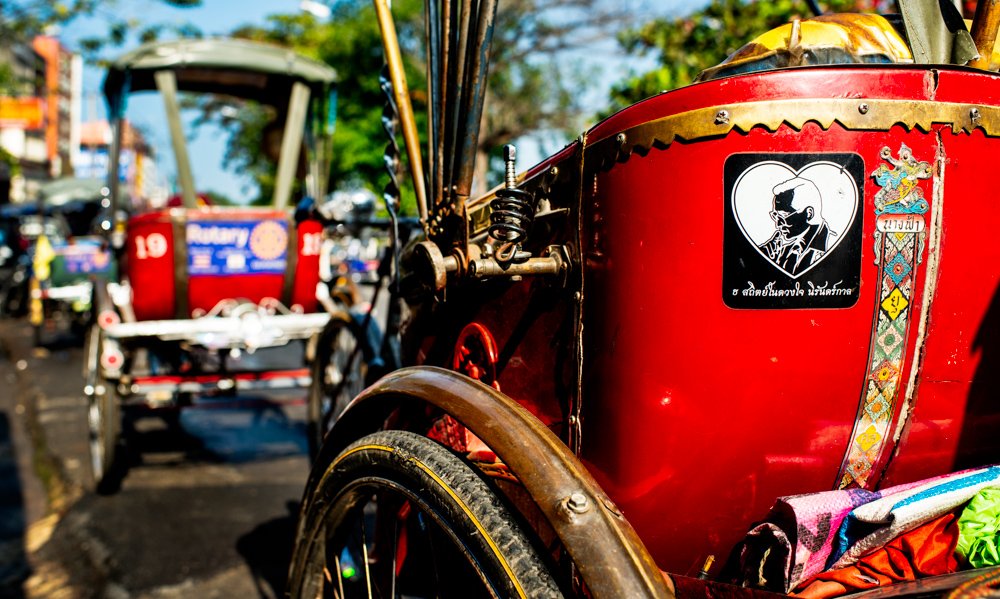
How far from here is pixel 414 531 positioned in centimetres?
202

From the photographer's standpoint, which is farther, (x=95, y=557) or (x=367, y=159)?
(x=367, y=159)

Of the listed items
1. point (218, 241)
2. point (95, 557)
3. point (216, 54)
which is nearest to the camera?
point (95, 557)

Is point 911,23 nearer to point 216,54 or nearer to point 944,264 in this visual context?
point 944,264

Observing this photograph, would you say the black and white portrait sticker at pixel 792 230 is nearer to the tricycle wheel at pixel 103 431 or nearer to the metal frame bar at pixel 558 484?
the metal frame bar at pixel 558 484

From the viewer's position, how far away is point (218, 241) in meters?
5.04

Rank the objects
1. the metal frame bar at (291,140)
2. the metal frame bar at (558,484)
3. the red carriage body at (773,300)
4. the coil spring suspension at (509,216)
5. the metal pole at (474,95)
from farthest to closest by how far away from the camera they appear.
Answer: the metal frame bar at (291,140) → the metal pole at (474,95) → the coil spring suspension at (509,216) → the red carriage body at (773,300) → the metal frame bar at (558,484)

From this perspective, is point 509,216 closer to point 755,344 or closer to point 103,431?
point 755,344

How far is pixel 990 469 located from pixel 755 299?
0.45 meters

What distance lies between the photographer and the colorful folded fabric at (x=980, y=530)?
1110 millimetres

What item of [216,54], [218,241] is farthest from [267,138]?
[218,241]

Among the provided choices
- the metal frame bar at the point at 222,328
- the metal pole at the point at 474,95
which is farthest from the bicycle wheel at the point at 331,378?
the metal pole at the point at 474,95

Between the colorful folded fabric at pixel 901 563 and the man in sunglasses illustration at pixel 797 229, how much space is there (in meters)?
0.42

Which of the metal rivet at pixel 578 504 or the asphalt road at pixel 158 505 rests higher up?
Answer: the metal rivet at pixel 578 504

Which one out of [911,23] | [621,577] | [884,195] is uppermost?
[911,23]
